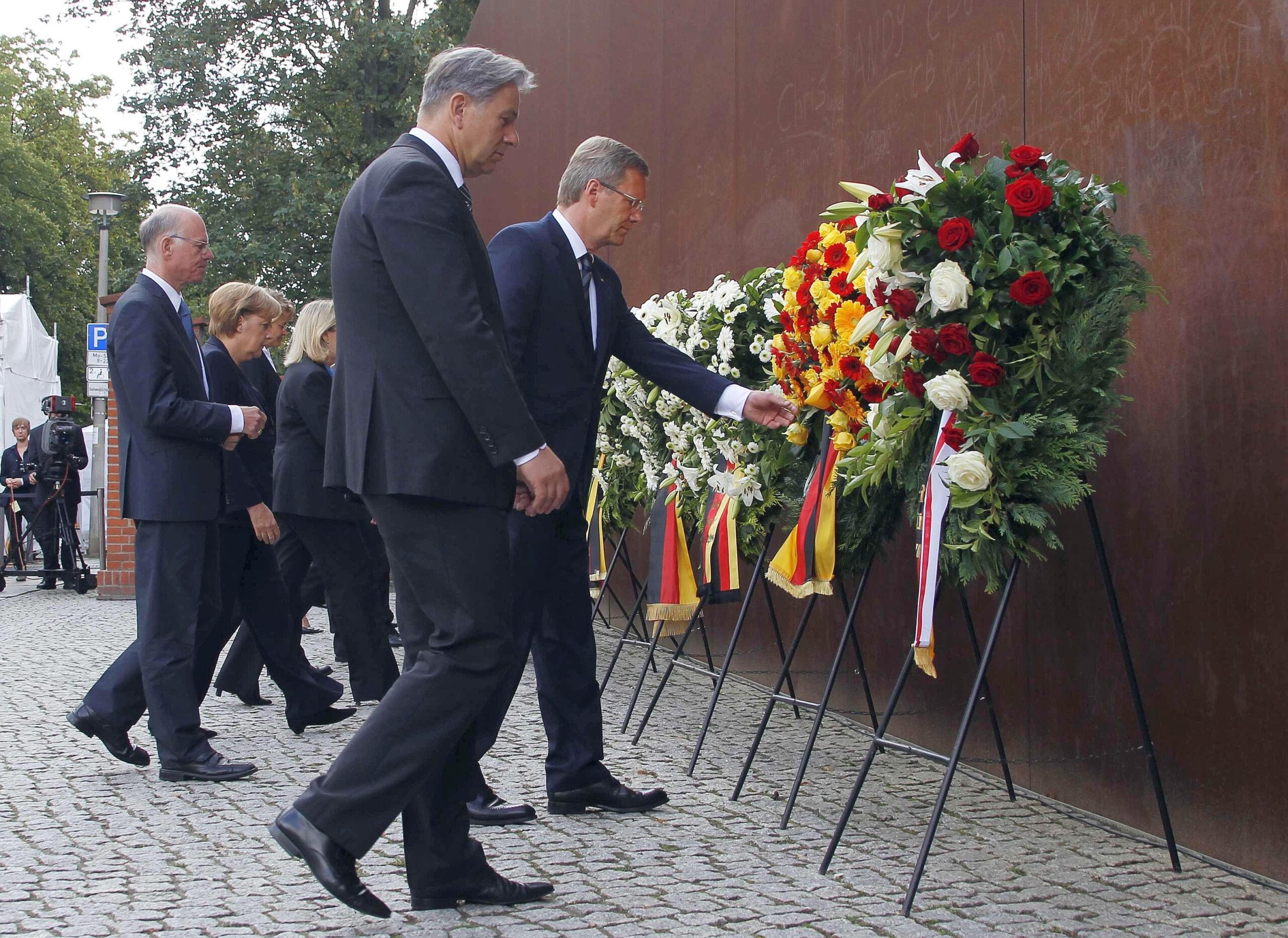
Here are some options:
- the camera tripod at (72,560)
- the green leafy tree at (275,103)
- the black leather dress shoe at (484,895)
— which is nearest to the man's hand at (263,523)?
the black leather dress shoe at (484,895)

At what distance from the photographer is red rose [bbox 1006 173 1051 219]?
11.6 ft

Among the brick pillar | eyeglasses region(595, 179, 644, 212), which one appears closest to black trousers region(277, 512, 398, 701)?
eyeglasses region(595, 179, 644, 212)

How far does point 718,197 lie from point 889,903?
17.1 feet

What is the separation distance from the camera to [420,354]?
10.9 ft

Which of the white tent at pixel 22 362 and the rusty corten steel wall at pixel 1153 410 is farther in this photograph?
the white tent at pixel 22 362

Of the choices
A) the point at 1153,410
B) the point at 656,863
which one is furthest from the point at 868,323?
the point at 656,863

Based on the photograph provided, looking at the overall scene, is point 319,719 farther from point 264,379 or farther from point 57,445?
point 57,445

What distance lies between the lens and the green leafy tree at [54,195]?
38.1m

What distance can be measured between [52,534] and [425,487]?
1304 cm

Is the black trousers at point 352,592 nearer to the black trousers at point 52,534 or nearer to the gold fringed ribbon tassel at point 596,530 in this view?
the gold fringed ribbon tassel at point 596,530

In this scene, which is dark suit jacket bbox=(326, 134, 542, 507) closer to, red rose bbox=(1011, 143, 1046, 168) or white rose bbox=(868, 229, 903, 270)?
white rose bbox=(868, 229, 903, 270)

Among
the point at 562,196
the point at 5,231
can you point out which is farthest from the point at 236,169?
the point at 562,196

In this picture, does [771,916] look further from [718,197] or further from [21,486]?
[21,486]

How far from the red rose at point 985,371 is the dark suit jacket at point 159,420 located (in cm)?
302
